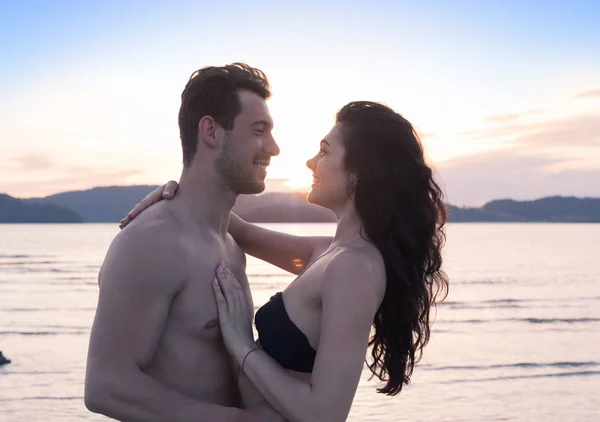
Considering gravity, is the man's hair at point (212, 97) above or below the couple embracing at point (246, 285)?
above

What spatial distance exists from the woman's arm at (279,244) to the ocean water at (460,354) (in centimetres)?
971

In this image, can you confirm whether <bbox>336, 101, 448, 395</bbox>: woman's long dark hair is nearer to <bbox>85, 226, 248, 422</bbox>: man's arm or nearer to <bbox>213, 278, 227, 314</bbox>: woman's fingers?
<bbox>213, 278, 227, 314</bbox>: woman's fingers

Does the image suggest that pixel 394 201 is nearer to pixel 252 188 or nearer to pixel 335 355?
pixel 252 188

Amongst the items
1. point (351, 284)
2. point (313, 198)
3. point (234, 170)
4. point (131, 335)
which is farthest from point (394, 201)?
point (131, 335)

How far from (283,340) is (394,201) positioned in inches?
37.1

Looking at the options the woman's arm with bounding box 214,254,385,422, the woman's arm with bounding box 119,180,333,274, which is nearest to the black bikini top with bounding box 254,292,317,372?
the woman's arm with bounding box 214,254,385,422

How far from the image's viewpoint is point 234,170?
3826mm

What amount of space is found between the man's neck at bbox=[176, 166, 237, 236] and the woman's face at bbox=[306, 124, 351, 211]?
0.52m

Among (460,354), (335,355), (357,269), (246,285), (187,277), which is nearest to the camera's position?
(335,355)

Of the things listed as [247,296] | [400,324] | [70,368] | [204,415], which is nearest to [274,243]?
[247,296]

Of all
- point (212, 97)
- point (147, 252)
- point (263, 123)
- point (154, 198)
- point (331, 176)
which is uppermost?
point (212, 97)

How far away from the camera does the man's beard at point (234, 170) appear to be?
3816mm

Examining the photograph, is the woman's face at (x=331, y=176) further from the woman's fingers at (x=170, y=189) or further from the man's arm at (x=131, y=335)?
the man's arm at (x=131, y=335)

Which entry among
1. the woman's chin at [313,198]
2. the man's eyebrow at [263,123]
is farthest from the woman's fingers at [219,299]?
the man's eyebrow at [263,123]
